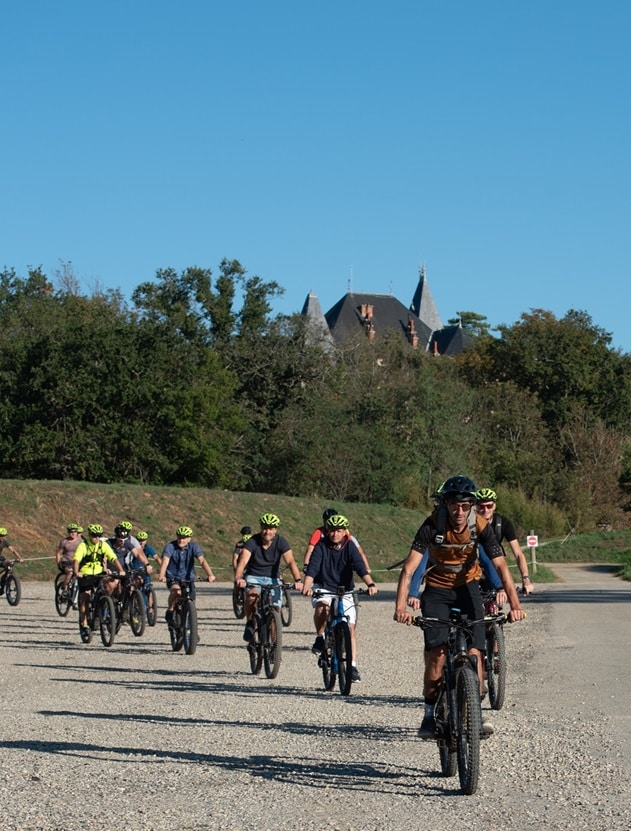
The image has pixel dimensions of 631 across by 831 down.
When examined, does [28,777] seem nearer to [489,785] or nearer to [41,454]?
[489,785]

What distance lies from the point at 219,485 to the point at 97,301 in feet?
54.1

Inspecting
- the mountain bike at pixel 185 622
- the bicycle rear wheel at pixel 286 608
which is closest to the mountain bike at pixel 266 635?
the mountain bike at pixel 185 622

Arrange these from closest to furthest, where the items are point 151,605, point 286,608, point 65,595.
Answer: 1. point 151,605
2. point 286,608
3. point 65,595

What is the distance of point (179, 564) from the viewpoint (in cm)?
1764

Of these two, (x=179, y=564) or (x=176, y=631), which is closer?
(x=179, y=564)

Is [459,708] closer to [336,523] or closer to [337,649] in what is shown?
[337,649]

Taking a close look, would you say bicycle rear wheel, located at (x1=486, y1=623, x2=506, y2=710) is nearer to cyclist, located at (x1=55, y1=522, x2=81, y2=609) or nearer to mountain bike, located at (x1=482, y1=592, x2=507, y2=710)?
mountain bike, located at (x1=482, y1=592, x2=507, y2=710)

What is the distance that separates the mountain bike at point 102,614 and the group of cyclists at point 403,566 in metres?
0.12

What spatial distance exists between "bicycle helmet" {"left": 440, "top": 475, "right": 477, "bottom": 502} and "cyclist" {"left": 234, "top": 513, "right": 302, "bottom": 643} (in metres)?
6.93

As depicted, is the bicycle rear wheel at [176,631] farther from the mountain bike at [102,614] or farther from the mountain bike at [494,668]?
the mountain bike at [494,668]

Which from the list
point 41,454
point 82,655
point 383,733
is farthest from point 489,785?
point 41,454

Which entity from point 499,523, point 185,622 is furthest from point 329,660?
point 185,622

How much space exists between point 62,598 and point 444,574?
18.7 meters

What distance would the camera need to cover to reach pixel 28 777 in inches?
319
